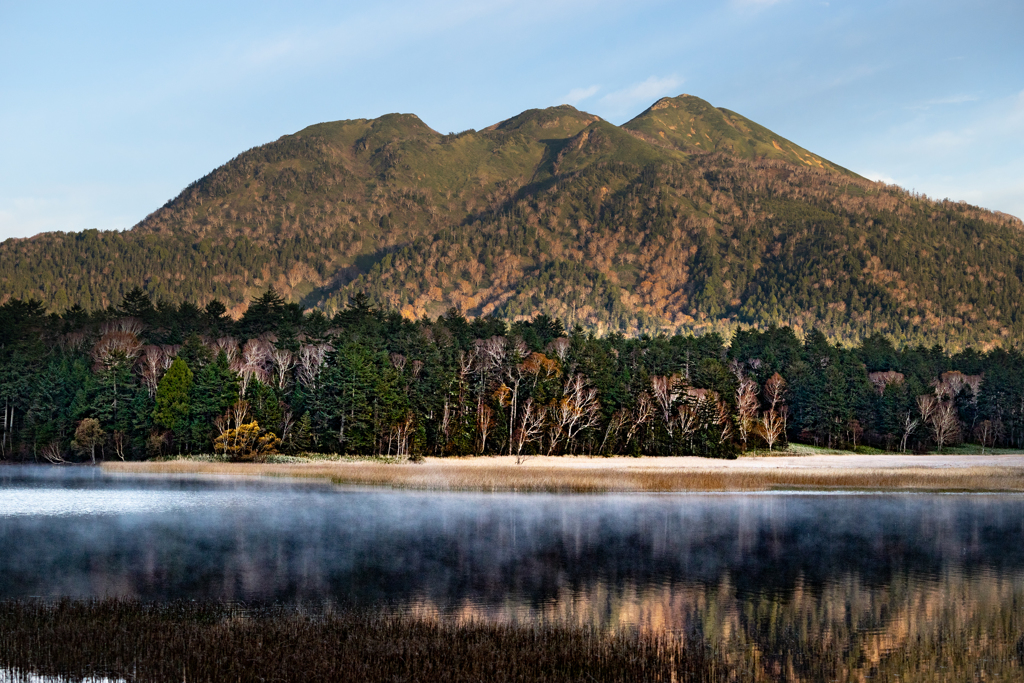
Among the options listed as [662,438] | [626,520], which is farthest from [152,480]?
[662,438]

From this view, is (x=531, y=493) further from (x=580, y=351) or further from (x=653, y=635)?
(x=580, y=351)

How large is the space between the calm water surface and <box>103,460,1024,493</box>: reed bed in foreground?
34.6 ft

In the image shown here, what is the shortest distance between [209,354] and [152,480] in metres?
36.4

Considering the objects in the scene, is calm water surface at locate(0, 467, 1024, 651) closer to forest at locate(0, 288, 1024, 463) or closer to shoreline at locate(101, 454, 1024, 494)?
shoreline at locate(101, 454, 1024, 494)

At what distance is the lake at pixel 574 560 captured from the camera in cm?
2527

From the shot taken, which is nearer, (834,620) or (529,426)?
(834,620)

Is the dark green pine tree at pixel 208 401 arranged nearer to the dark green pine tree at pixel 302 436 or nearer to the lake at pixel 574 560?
the dark green pine tree at pixel 302 436

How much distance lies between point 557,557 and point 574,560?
34.8 inches

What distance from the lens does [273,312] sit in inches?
5153

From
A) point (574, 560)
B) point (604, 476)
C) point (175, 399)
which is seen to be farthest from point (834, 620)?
point (175, 399)

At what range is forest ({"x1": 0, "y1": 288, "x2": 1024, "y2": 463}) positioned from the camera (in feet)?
312

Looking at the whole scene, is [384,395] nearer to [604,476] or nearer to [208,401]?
[208,401]

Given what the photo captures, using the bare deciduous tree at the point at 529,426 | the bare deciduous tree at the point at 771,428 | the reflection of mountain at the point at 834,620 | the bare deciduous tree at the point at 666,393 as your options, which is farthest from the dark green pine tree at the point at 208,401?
the reflection of mountain at the point at 834,620

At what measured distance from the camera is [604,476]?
7462 cm
